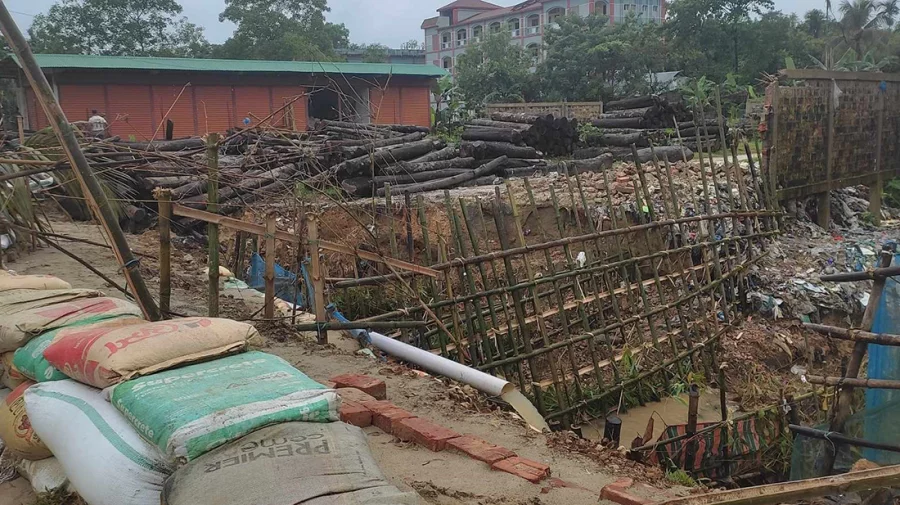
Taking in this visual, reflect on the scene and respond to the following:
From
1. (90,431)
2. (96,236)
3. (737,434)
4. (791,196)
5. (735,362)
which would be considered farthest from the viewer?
(791,196)

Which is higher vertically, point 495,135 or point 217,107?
point 217,107

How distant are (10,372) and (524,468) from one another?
268 cm

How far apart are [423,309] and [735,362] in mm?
3507

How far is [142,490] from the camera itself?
8.45ft

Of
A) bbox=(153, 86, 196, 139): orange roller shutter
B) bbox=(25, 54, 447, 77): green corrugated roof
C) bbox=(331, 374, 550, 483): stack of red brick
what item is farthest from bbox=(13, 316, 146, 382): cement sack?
bbox=(153, 86, 196, 139): orange roller shutter

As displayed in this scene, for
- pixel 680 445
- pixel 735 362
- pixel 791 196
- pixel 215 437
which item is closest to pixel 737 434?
pixel 680 445

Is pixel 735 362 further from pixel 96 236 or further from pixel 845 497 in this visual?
pixel 96 236

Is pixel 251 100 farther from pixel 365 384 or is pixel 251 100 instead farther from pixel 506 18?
pixel 506 18

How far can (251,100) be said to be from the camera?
21.7 m

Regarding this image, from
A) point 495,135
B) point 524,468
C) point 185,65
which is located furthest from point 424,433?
point 185,65

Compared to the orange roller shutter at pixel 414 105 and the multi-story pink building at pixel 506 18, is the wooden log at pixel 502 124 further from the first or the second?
the multi-story pink building at pixel 506 18

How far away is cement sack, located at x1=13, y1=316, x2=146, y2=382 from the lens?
3328 millimetres

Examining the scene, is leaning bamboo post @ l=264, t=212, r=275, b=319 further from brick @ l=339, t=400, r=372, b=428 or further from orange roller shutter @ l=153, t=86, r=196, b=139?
orange roller shutter @ l=153, t=86, r=196, b=139

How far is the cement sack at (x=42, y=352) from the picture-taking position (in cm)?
333
